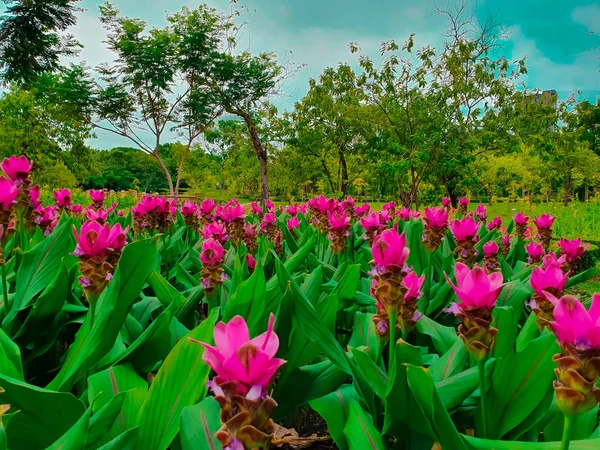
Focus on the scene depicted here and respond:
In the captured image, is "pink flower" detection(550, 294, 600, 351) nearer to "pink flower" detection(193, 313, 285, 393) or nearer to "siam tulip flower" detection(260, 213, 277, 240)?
"pink flower" detection(193, 313, 285, 393)

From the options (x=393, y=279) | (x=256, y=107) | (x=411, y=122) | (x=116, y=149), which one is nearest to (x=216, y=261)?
(x=393, y=279)

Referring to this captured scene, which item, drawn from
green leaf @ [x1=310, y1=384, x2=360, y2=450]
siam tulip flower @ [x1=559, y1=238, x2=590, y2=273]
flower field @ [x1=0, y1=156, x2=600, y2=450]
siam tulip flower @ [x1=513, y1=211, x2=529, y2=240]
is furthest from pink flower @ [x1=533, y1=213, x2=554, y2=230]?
green leaf @ [x1=310, y1=384, x2=360, y2=450]

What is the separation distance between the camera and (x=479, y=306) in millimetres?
704

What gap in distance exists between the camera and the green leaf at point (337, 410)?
742mm

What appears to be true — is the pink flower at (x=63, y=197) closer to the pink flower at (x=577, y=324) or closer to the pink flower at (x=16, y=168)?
the pink flower at (x=16, y=168)

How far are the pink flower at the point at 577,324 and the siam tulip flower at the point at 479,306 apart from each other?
149mm

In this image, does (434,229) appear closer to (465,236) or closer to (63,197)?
(465,236)

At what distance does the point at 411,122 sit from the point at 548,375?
1058 centimetres

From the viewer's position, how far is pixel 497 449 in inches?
24.1

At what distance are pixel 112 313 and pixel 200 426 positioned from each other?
31cm

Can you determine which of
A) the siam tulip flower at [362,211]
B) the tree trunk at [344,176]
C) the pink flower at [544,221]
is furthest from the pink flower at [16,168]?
the tree trunk at [344,176]

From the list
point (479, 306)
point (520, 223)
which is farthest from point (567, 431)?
point (520, 223)

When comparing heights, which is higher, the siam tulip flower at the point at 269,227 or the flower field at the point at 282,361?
the siam tulip flower at the point at 269,227

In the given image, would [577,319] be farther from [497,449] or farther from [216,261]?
[216,261]
